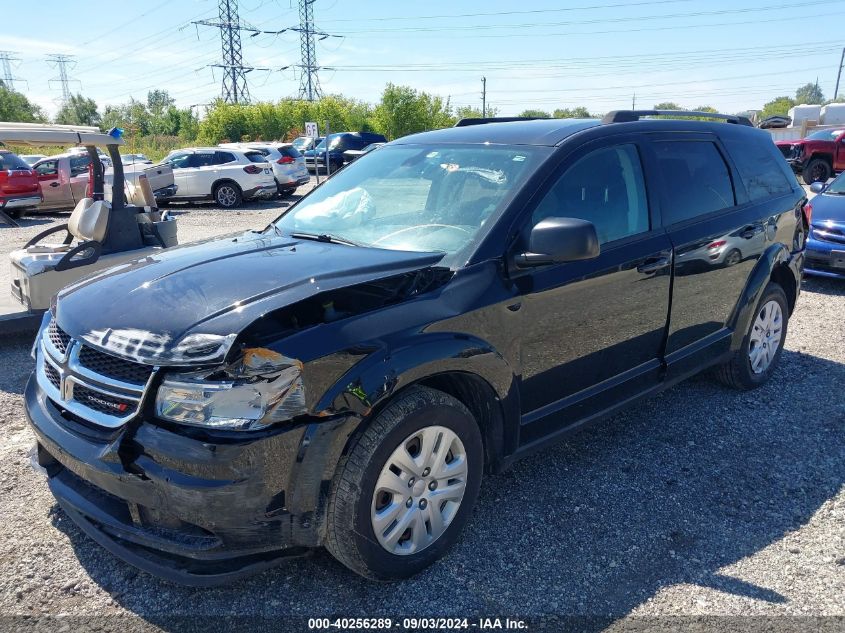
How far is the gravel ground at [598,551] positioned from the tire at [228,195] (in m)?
15.1

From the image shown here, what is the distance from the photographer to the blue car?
25.8ft

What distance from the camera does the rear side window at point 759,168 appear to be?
15.1ft

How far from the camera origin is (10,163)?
54.6ft

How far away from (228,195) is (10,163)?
5212 mm

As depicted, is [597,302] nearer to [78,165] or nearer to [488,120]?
[488,120]

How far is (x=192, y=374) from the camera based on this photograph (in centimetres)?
238

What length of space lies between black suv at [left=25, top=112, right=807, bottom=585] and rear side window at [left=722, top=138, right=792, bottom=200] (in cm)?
44

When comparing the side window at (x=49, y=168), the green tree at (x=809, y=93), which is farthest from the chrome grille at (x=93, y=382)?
the green tree at (x=809, y=93)

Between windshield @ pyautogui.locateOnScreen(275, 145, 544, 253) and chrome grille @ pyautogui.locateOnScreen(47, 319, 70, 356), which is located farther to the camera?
windshield @ pyautogui.locateOnScreen(275, 145, 544, 253)

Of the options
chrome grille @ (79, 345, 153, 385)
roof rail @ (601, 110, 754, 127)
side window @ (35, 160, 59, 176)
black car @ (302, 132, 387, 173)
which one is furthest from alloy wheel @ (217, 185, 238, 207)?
chrome grille @ (79, 345, 153, 385)

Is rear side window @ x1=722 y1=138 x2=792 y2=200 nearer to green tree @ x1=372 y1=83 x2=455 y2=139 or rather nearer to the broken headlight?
the broken headlight

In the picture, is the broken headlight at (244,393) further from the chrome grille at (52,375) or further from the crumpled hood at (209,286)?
the chrome grille at (52,375)

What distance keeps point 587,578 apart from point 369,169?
2544 millimetres

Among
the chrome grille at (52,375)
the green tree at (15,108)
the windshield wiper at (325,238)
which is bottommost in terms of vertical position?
the chrome grille at (52,375)
